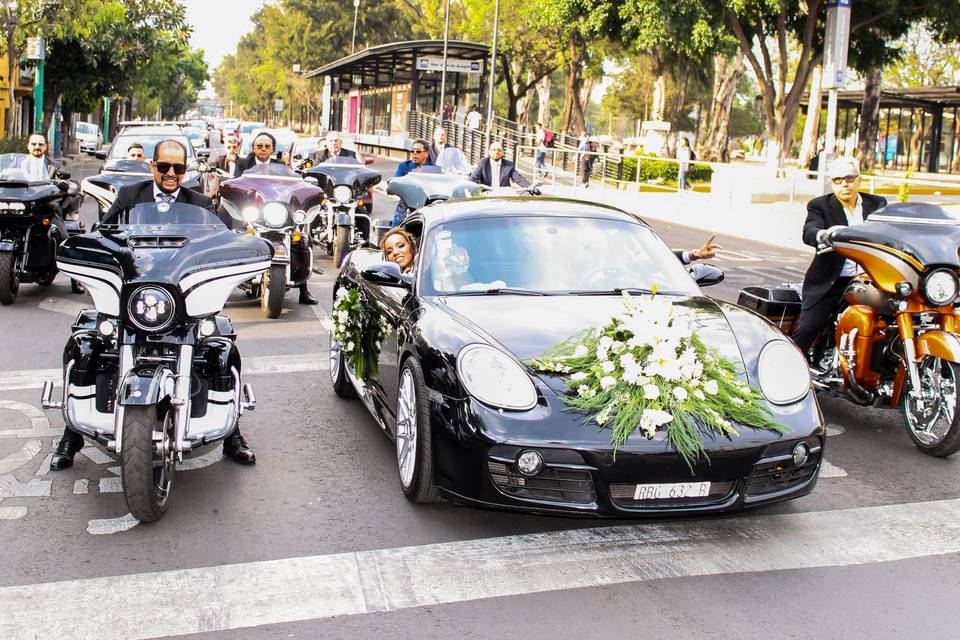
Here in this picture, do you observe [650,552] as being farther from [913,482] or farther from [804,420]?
[913,482]

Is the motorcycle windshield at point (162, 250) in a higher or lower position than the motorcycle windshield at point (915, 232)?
lower

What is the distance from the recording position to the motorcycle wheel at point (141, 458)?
507 centimetres

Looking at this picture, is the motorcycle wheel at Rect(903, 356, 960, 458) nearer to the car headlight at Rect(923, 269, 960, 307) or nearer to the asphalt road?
the asphalt road

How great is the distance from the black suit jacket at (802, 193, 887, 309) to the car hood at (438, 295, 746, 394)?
185 cm

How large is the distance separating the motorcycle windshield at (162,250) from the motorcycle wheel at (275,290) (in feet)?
18.7

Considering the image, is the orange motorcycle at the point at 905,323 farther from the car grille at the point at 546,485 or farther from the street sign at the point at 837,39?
the street sign at the point at 837,39

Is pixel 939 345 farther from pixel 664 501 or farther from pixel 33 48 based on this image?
pixel 33 48

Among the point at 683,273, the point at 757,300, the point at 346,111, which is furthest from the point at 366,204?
the point at 346,111

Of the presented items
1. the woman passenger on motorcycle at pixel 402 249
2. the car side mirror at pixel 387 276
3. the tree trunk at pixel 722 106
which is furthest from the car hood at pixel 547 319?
the tree trunk at pixel 722 106

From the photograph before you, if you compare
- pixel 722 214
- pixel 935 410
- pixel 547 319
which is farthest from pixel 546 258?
pixel 722 214

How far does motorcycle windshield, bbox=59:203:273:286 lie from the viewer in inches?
214

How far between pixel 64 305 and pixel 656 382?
8.81m

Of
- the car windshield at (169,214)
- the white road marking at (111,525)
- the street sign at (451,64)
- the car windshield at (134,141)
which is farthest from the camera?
the street sign at (451,64)

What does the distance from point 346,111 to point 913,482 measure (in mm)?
71402
